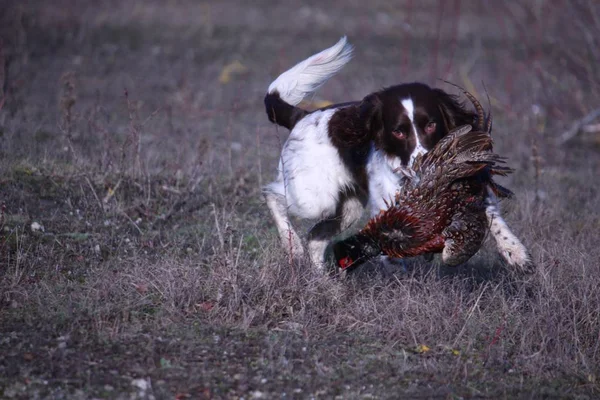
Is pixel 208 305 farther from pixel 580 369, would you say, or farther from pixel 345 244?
pixel 580 369

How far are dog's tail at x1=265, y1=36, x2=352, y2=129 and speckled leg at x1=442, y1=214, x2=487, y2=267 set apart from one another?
5.52 ft

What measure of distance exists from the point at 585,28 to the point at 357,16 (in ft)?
27.0

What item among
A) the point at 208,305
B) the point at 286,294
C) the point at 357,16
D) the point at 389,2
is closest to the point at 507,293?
the point at 286,294

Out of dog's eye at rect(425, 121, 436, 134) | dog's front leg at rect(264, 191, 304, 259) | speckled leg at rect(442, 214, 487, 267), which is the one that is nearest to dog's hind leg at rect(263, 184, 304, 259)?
dog's front leg at rect(264, 191, 304, 259)

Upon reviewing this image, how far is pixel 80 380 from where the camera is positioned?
11.5 feet

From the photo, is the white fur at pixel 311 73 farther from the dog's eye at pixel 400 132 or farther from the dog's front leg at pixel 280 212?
the dog's eye at pixel 400 132

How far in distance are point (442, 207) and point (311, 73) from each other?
1.71 meters

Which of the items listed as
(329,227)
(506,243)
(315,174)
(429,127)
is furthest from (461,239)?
(329,227)

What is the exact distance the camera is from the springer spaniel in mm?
4684

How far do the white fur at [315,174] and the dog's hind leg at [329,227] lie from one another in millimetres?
165

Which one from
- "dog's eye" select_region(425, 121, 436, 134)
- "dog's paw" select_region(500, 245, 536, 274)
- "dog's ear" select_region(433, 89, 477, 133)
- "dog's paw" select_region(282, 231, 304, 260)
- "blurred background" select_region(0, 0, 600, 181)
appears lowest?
"blurred background" select_region(0, 0, 600, 181)

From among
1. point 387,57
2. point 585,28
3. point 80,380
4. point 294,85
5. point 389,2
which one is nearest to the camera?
point 80,380

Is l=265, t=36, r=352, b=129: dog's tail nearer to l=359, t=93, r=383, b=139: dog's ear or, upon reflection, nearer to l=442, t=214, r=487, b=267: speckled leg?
l=359, t=93, r=383, b=139: dog's ear

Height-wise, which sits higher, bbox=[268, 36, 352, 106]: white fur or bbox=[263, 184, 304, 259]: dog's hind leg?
bbox=[268, 36, 352, 106]: white fur
